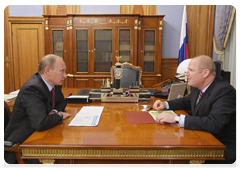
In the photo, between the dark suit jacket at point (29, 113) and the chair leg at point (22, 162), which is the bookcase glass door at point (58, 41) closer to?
the dark suit jacket at point (29, 113)

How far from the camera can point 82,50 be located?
4645 millimetres

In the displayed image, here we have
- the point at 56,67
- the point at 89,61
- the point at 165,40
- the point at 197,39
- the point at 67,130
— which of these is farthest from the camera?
the point at 165,40

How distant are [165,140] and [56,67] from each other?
1.04 metres

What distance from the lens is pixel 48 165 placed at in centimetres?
109

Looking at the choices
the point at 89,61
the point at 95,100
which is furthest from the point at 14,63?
the point at 95,100

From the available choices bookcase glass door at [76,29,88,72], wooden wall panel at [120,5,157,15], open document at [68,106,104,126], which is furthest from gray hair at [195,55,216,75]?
wooden wall panel at [120,5,157,15]

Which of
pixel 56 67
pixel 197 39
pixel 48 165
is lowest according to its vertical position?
pixel 48 165

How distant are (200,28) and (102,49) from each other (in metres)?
2.33

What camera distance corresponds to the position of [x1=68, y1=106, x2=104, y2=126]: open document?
54.2 inches

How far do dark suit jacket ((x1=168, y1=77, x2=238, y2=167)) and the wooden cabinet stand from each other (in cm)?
313

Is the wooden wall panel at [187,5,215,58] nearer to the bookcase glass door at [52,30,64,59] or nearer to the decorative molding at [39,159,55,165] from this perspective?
the bookcase glass door at [52,30,64,59]

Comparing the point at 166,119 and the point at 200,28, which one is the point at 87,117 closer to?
the point at 166,119

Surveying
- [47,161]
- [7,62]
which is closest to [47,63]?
[47,161]

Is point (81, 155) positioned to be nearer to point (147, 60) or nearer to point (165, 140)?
point (165, 140)
